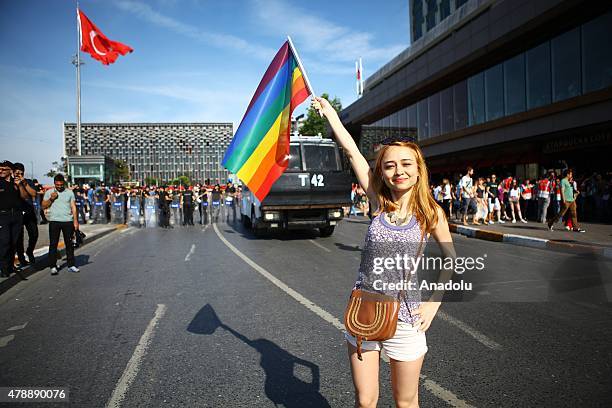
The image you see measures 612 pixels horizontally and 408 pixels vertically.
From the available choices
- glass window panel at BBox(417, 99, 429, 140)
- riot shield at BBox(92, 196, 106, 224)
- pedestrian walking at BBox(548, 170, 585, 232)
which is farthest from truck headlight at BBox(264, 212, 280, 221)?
glass window panel at BBox(417, 99, 429, 140)

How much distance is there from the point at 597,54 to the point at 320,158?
13.1 meters

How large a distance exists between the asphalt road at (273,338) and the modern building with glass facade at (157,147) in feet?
525

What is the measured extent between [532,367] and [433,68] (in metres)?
28.0

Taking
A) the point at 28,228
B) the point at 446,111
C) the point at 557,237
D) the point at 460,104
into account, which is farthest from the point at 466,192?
the point at 446,111

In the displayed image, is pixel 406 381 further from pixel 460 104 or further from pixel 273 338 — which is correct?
pixel 460 104

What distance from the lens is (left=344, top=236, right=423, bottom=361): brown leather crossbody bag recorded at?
7.10 feet

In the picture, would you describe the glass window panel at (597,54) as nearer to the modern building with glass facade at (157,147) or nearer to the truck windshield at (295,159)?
the truck windshield at (295,159)

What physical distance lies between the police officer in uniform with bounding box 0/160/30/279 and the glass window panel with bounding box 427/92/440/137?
27.4m

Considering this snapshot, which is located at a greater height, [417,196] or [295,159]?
[295,159]

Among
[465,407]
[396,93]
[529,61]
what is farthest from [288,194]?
[396,93]

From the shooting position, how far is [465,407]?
309 cm

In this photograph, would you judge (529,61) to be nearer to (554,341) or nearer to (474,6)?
(474,6)

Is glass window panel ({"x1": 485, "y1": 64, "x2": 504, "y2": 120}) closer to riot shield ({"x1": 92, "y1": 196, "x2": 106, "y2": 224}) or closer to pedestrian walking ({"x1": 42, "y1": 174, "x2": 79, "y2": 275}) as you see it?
riot shield ({"x1": 92, "y1": 196, "x2": 106, "y2": 224})

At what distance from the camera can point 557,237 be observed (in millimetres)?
11570
